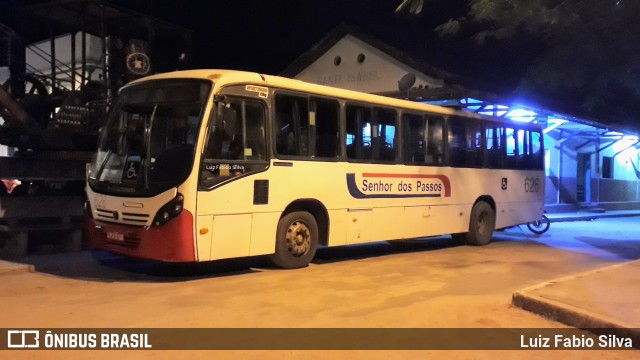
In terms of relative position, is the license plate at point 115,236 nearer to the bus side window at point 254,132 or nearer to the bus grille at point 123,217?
the bus grille at point 123,217

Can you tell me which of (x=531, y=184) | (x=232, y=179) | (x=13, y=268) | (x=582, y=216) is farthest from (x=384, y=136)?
(x=582, y=216)

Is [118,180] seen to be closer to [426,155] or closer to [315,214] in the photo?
[315,214]

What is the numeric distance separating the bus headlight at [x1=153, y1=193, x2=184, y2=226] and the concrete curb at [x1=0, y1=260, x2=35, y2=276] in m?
2.96

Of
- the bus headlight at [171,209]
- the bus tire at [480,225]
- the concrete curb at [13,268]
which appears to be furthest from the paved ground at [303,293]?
the bus tire at [480,225]

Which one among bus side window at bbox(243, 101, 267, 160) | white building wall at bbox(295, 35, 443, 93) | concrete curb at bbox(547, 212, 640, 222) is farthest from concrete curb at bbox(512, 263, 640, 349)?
white building wall at bbox(295, 35, 443, 93)

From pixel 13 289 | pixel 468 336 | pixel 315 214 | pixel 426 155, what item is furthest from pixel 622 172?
pixel 13 289

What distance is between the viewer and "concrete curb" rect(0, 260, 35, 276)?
8.93 metres

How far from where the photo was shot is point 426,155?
39.9ft

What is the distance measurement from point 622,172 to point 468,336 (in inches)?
1130

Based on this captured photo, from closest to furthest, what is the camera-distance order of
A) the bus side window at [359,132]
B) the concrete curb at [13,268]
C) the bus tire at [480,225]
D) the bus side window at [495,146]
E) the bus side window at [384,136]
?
the concrete curb at [13,268] < the bus side window at [359,132] < the bus side window at [384,136] < the bus tire at [480,225] < the bus side window at [495,146]

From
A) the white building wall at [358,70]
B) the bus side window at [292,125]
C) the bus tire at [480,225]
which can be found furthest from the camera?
the white building wall at [358,70]

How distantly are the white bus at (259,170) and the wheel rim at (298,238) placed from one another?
22mm

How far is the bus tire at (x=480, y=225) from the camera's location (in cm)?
1347

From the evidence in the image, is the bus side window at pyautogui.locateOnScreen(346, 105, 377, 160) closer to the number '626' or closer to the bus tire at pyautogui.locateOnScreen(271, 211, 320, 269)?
the bus tire at pyautogui.locateOnScreen(271, 211, 320, 269)
